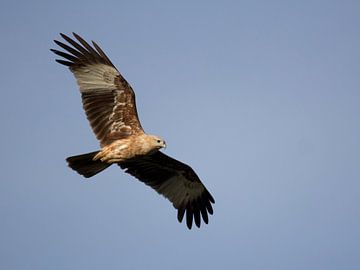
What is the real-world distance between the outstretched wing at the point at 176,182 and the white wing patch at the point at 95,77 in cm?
178

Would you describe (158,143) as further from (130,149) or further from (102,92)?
(102,92)

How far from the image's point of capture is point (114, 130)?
524 inches

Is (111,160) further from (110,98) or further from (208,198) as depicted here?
(208,198)

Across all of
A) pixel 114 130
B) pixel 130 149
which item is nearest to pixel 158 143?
pixel 130 149

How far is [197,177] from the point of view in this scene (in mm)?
14719

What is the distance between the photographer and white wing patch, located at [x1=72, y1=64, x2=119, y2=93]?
13242mm

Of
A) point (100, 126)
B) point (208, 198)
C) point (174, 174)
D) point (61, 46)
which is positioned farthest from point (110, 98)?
point (208, 198)

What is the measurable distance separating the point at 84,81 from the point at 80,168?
1897mm

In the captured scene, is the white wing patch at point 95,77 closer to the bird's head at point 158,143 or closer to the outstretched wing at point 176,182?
the bird's head at point 158,143

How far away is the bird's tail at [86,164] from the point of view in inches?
495

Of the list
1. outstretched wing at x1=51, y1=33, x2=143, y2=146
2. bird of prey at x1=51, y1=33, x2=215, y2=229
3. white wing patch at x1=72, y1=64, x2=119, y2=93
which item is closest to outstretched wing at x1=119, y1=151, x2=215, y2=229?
bird of prey at x1=51, y1=33, x2=215, y2=229

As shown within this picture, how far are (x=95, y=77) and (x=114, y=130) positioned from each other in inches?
47.5

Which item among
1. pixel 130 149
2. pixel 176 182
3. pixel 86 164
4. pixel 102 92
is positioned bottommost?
pixel 176 182

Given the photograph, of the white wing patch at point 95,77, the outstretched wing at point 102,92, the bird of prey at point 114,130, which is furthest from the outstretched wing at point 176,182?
the white wing patch at point 95,77
